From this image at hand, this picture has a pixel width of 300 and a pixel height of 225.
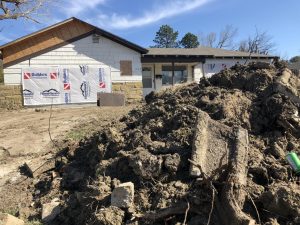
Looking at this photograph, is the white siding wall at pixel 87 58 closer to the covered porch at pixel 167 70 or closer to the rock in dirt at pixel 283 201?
the covered porch at pixel 167 70

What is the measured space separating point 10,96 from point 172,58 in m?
10.0

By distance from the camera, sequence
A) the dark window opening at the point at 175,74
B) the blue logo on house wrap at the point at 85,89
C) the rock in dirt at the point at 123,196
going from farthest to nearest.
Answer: the dark window opening at the point at 175,74 < the blue logo on house wrap at the point at 85,89 < the rock in dirt at the point at 123,196

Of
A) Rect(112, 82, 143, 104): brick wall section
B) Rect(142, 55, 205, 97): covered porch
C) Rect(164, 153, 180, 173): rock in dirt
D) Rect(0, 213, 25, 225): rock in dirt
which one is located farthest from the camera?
Rect(142, 55, 205, 97): covered porch

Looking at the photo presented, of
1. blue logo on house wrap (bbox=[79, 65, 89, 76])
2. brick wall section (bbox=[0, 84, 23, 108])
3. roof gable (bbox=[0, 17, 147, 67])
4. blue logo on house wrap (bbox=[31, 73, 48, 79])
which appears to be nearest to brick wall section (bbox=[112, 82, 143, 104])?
blue logo on house wrap (bbox=[79, 65, 89, 76])

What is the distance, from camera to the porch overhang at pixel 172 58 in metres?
23.5

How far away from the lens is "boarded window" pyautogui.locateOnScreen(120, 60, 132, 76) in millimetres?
20438

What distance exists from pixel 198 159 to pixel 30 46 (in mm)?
16039

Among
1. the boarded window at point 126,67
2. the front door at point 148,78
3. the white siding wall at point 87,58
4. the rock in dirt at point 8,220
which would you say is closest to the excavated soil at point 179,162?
the rock in dirt at point 8,220

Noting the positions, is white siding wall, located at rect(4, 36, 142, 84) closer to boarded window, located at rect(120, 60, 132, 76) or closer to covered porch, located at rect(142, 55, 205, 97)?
boarded window, located at rect(120, 60, 132, 76)

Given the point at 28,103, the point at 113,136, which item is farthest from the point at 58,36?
the point at 113,136

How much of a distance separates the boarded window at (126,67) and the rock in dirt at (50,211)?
49.9ft

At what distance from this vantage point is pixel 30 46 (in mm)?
19016

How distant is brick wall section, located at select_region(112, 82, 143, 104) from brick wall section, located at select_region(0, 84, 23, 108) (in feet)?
15.1

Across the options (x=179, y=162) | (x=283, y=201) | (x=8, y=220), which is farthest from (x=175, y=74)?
(x=283, y=201)
